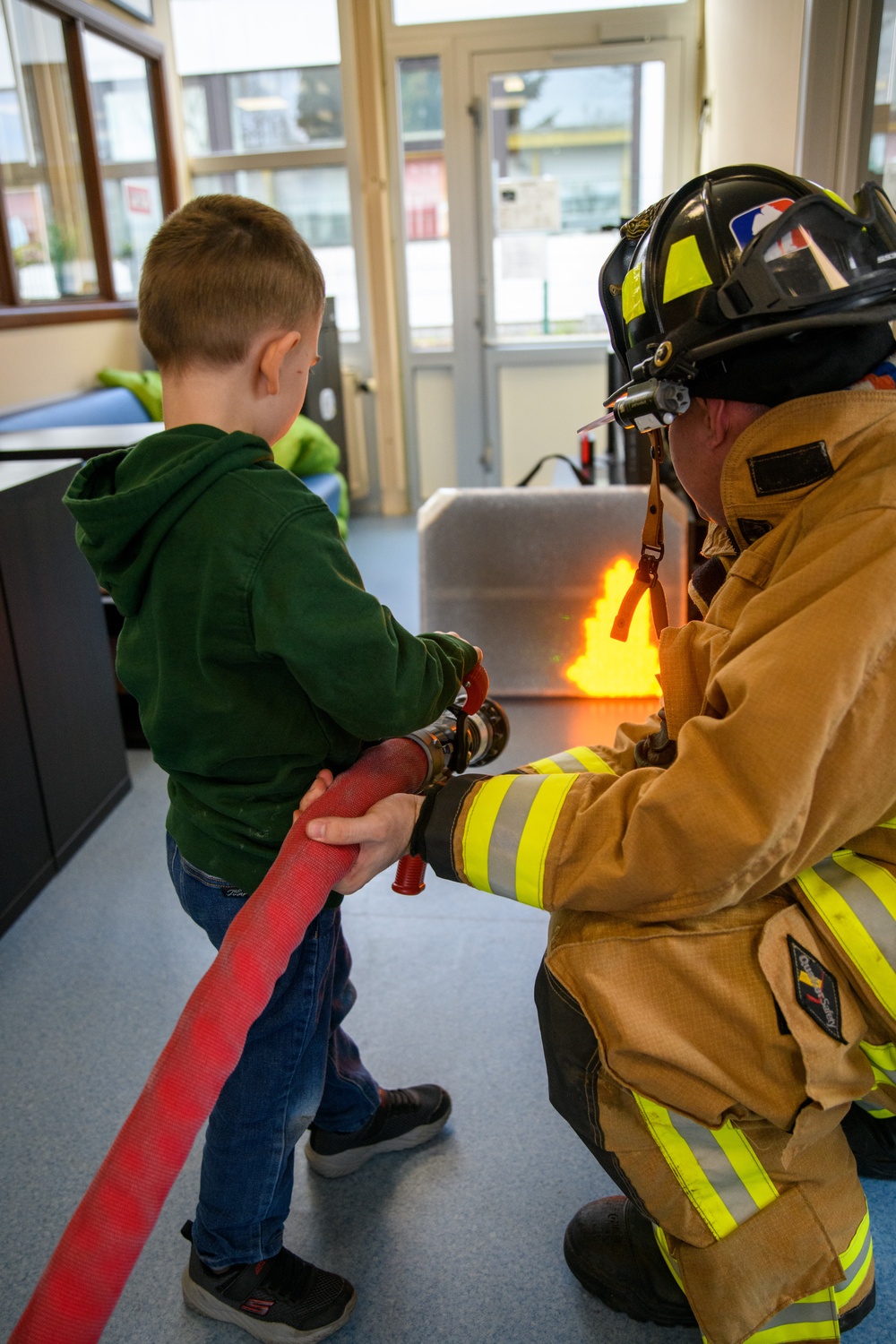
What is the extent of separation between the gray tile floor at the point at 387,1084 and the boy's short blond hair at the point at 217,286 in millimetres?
1198

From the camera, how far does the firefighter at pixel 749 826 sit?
0.90 metres

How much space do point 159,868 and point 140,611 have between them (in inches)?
58.4

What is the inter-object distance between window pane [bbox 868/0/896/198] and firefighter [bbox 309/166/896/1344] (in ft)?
4.37

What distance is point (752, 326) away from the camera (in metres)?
1.01

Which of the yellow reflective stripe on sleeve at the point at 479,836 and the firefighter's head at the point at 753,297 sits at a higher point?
the firefighter's head at the point at 753,297

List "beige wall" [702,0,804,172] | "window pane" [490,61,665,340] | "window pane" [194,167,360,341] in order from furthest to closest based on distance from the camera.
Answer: "window pane" [194,167,360,341], "window pane" [490,61,665,340], "beige wall" [702,0,804,172]

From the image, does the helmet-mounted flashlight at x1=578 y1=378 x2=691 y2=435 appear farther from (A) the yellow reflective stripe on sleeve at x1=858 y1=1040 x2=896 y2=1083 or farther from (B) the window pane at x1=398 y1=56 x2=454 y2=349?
(B) the window pane at x1=398 y1=56 x2=454 y2=349

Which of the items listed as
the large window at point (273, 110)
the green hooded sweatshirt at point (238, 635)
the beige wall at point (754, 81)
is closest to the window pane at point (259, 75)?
the large window at point (273, 110)

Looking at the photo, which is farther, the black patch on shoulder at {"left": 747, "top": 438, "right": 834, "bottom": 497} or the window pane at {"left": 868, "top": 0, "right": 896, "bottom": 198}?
the window pane at {"left": 868, "top": 0, "right": 896, "bottom": 198}

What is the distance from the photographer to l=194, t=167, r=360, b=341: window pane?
5902 mm

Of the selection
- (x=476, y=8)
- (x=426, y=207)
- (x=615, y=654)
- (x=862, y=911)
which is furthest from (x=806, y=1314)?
(x=476, y=8)

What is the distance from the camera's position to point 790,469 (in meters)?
1.02

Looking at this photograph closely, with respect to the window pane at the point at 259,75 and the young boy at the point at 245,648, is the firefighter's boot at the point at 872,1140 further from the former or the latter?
the window pane at the point at 259,75

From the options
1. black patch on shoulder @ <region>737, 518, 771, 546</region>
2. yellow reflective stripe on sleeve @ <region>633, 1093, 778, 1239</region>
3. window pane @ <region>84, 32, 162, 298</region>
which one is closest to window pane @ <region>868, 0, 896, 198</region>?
black patch on shoulder @ <region>737, 518, 771, 546</region>
